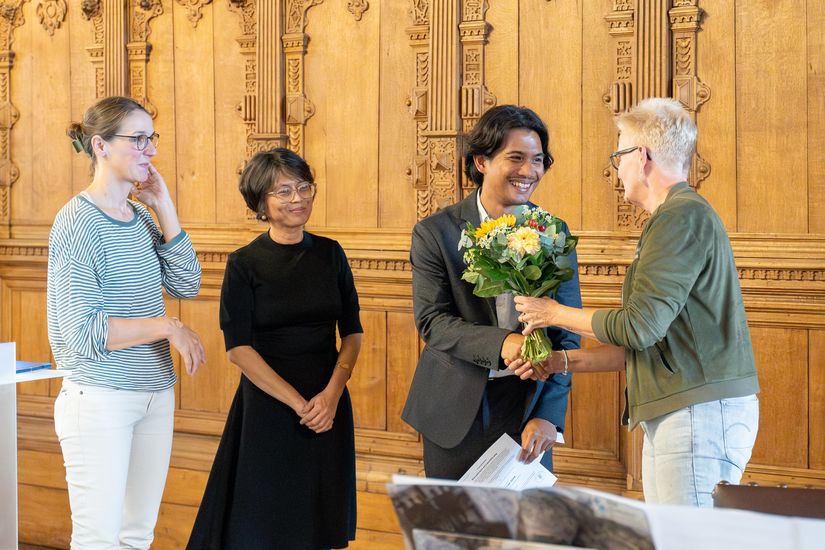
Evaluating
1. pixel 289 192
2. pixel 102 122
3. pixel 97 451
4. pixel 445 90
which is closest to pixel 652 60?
pixel 445 90

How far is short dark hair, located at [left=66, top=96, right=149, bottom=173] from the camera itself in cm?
298

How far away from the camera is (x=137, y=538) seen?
3051 millimetres

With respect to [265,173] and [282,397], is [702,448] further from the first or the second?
[265,173]

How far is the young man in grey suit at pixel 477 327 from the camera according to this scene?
2.83 meters

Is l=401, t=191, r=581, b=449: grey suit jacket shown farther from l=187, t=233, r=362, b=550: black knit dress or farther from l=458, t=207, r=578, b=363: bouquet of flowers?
l=187, t=233, r=362, b=550: black knit dress

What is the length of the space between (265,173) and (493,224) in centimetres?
97

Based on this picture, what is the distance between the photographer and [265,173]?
129 inches

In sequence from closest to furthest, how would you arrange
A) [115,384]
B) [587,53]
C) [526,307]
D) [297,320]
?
1. [526,307]
2. [115,384]
3. [297,320]
4. [587,53]

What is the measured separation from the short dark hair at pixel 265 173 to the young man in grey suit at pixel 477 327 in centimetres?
57

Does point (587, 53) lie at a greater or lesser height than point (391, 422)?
greater

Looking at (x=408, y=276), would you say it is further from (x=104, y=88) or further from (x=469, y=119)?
(x=104, y=88)

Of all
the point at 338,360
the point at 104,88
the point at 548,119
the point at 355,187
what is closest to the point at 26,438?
the point at 104,88

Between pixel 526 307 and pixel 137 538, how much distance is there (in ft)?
4.72

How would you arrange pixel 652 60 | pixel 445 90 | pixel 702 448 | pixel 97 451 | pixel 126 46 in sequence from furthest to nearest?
pixel 126 46, pixel 445 90, pixel 652 60, pixel 97 451, pixel 702 448
